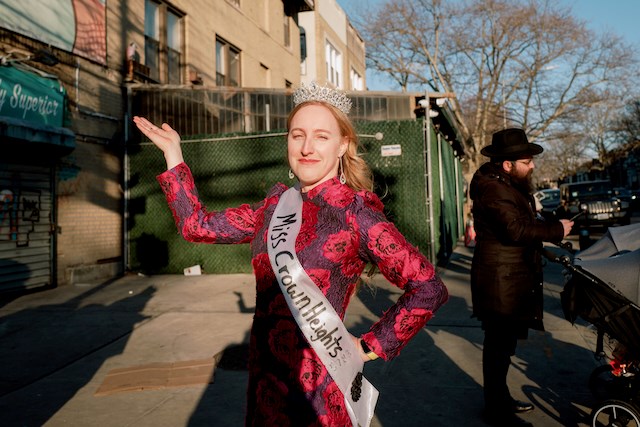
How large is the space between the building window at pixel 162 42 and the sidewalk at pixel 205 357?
646 cm

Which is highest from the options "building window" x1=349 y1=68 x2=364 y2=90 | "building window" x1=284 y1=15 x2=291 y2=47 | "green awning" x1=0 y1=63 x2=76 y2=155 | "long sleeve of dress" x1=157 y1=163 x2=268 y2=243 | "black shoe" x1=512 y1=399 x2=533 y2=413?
"building window" x1=349 y1=68 x2=364 y2=90

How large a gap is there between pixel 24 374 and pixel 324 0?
898 inches

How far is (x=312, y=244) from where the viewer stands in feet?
5.66

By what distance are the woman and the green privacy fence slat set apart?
25.6 ft

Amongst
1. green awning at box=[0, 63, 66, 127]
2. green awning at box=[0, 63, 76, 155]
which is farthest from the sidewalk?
green awning at box=[0, 63, 66, 127]

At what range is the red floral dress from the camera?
5.29 feet

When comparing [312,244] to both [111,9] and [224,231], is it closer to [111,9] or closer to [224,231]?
[224,231]

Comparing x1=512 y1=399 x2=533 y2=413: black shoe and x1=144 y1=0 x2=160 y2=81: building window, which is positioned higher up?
x1=144 y1=0 x2=160 y2=81: building window

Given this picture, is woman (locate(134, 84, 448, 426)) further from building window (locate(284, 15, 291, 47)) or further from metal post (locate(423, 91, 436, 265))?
building window (locate(284, 15, 291, 47))

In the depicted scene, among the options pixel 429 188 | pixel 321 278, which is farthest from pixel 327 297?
pixel 429 188

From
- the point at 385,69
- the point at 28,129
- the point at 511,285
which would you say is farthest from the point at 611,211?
the point at 385,69

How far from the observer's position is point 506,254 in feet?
12.0

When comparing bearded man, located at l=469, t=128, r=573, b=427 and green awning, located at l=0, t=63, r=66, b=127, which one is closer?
bearded man, located at l=469, t=128, r=573, b=427

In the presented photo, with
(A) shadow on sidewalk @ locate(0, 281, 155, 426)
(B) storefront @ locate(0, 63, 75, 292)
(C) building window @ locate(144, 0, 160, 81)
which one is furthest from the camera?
(C) building window @ locate(144, 0, 160, 81)
